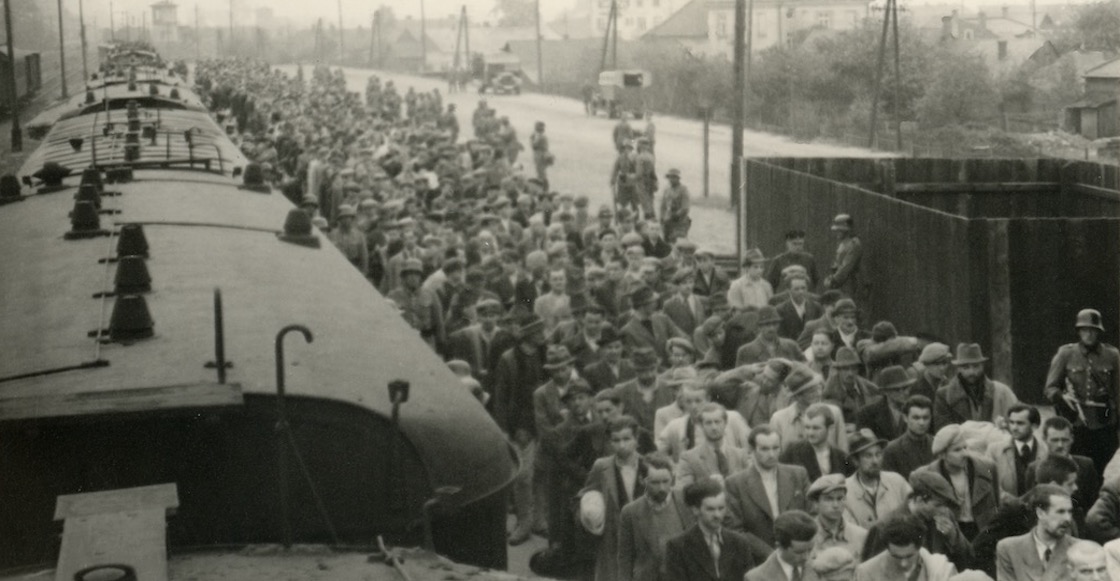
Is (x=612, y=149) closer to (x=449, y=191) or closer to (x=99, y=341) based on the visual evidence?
(x=449, y=191)

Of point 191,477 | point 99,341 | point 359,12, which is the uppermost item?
point 359,12

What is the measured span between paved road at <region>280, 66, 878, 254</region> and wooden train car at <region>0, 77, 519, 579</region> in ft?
57.1

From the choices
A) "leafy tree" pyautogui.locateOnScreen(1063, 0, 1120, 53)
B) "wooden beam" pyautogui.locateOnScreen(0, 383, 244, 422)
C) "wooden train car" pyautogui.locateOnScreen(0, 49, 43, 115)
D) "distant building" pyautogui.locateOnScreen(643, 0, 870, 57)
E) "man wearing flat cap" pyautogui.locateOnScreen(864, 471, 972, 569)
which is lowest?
"man wearing flat cap" pyautogui.locateOnScreen(864, 471, 972, 569)

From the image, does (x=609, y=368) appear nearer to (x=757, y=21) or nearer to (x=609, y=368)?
(x=609, y=368)

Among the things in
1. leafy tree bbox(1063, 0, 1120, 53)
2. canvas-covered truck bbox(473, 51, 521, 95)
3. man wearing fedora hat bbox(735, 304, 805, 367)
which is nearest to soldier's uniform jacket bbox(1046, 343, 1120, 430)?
man wearing fedora hat bbox(735, 304, 805, 367)

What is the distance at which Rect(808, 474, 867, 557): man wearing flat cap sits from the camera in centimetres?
689

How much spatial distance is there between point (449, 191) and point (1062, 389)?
10.1 m

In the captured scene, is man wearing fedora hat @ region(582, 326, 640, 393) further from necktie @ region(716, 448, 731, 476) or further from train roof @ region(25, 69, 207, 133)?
train roof @ region(25, 69, 207, 133)

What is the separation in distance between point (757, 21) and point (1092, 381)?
81.4m

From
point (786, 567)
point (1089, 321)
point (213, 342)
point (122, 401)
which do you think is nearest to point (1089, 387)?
point (1089, 321)

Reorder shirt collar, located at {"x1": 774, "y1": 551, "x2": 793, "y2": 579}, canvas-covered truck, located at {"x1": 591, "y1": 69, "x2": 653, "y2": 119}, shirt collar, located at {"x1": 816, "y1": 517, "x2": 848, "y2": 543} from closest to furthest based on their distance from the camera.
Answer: shirt collar, located at {"x1": 774, "y1": 551, "x2": 793, "y2": 579} < shirt collar, located at {"x1": 816, "y1": 517, "x2": 848, "y2": 543} < canvas-covered truck, located at {"x1": 591, "y1": 69, "x2": 653, "y2": 119}

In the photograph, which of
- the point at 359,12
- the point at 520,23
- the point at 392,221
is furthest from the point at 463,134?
the point at 520,23

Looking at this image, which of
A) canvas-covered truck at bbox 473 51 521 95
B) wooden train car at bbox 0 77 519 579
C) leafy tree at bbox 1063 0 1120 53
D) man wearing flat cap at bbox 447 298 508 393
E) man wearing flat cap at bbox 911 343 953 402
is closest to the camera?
wooden train car at bbox 0 77 519 579

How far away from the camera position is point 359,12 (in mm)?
116000
